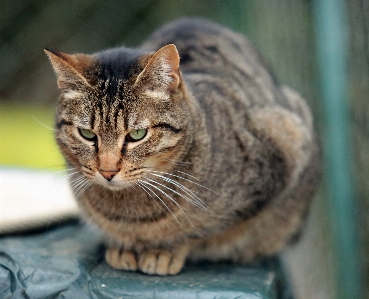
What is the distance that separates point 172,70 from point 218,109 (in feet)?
1.06

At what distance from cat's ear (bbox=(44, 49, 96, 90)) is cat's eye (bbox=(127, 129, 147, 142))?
155 mm

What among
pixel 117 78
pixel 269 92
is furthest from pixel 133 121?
pixel 269 92

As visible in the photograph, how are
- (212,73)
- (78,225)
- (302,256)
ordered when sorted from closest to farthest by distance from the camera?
(212,73) < (78,225) < (302,256)

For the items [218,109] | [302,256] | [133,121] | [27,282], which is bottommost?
[27,282]

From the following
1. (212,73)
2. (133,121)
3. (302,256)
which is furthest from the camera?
(302,256)

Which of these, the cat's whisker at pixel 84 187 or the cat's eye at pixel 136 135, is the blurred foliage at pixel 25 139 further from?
the cat's eye at pixel 136 135

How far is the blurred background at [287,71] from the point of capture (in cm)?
206

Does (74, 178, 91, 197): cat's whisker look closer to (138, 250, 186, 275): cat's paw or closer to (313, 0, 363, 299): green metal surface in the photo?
(138, 250, 186, 275): cat's paw

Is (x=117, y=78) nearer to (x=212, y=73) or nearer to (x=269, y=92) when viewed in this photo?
(x=212, y=73)

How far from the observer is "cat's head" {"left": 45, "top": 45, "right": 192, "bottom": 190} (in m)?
1.33

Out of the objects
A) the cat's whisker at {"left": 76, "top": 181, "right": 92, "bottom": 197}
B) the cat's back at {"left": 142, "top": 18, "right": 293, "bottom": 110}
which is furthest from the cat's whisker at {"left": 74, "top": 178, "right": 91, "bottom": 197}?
the cat's back at {"left": 142, "top": 18, "right": 293, "bottom": 110}

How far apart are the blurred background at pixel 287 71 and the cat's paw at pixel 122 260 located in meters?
0.28

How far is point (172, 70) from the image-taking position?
4.46 ft

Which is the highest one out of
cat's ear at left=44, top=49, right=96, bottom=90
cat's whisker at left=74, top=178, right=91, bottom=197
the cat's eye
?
cat's ear at left=44, top=49, right=96, bottom=90
